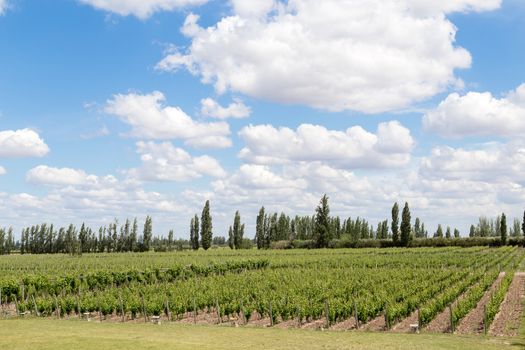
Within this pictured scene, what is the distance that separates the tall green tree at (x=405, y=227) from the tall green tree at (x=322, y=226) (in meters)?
18.7

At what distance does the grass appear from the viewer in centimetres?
2059

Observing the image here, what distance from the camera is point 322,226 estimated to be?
139250 millimetres

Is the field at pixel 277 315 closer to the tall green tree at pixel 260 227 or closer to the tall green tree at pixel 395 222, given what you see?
the tall green tree at pixel 395 222

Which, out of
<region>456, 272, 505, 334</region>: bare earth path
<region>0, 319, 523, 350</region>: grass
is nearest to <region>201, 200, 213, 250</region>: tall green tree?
<region>456, 272, 505, 334</region>: bare earth path

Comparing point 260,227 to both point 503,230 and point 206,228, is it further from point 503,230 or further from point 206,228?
point 503,230

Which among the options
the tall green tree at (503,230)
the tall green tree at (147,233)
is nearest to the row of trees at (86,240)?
the tall green tree at (147,233)

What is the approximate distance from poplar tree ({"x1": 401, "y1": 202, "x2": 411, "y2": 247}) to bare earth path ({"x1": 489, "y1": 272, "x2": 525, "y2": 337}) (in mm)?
90336

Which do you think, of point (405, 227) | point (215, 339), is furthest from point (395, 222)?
point (215, 339)

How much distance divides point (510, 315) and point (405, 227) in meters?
107

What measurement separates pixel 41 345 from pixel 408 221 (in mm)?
123926

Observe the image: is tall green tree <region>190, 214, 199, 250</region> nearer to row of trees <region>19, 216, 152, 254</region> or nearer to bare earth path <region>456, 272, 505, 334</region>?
row of trees <region>19, 216, 152, 254</region>

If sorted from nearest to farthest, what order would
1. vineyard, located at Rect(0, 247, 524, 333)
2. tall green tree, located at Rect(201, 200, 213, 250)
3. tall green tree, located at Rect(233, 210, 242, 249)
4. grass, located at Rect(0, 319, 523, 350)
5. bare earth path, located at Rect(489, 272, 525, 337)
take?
grass, located at Rect(0, 319, 523, 350) → bare earth path, located at Rect(489, 272, 525, 337) → vineyard, located at Rect(0, 247, 524, 333) → tall green tree, located at Rect(201, 200, 213, 250) → tall green tree, located at Rect(233, 210, 242, 249)

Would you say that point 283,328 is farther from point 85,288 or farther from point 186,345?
point 85,288

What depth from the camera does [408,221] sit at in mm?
135625
